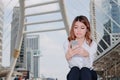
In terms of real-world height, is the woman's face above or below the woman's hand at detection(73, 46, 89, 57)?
above

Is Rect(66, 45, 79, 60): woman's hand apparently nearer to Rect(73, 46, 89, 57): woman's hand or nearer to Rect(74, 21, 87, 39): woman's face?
Rect(73, 46, 89, 57): woman's hand

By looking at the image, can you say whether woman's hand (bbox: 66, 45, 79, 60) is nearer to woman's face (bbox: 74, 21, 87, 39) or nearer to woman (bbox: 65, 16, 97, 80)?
woman (bbox: 65, 16, 97, 80)

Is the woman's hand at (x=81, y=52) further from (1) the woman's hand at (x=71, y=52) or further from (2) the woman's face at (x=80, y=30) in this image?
(2) the woman's face at (x=80, y=30)

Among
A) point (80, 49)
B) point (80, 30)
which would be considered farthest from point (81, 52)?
point (80, 30)

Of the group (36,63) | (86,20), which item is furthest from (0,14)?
(86,20)

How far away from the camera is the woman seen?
3307 millimetres

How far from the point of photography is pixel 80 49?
11.0 ft

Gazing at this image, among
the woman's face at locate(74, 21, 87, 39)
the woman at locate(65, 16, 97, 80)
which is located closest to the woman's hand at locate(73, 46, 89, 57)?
the woman at locate(65, 16, 97, 80)

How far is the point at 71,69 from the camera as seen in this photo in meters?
3.32

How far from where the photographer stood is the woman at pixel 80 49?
3307mm

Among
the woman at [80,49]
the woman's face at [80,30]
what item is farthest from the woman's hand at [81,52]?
the woman's face at [80,30]

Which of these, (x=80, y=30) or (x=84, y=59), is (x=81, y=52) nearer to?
(x=84, y=59)

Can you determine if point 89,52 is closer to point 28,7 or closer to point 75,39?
point 75,39

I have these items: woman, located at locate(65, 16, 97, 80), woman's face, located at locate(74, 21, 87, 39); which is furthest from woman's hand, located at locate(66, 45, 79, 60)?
woman's face, located at locate(74, 21, 87, 39)
